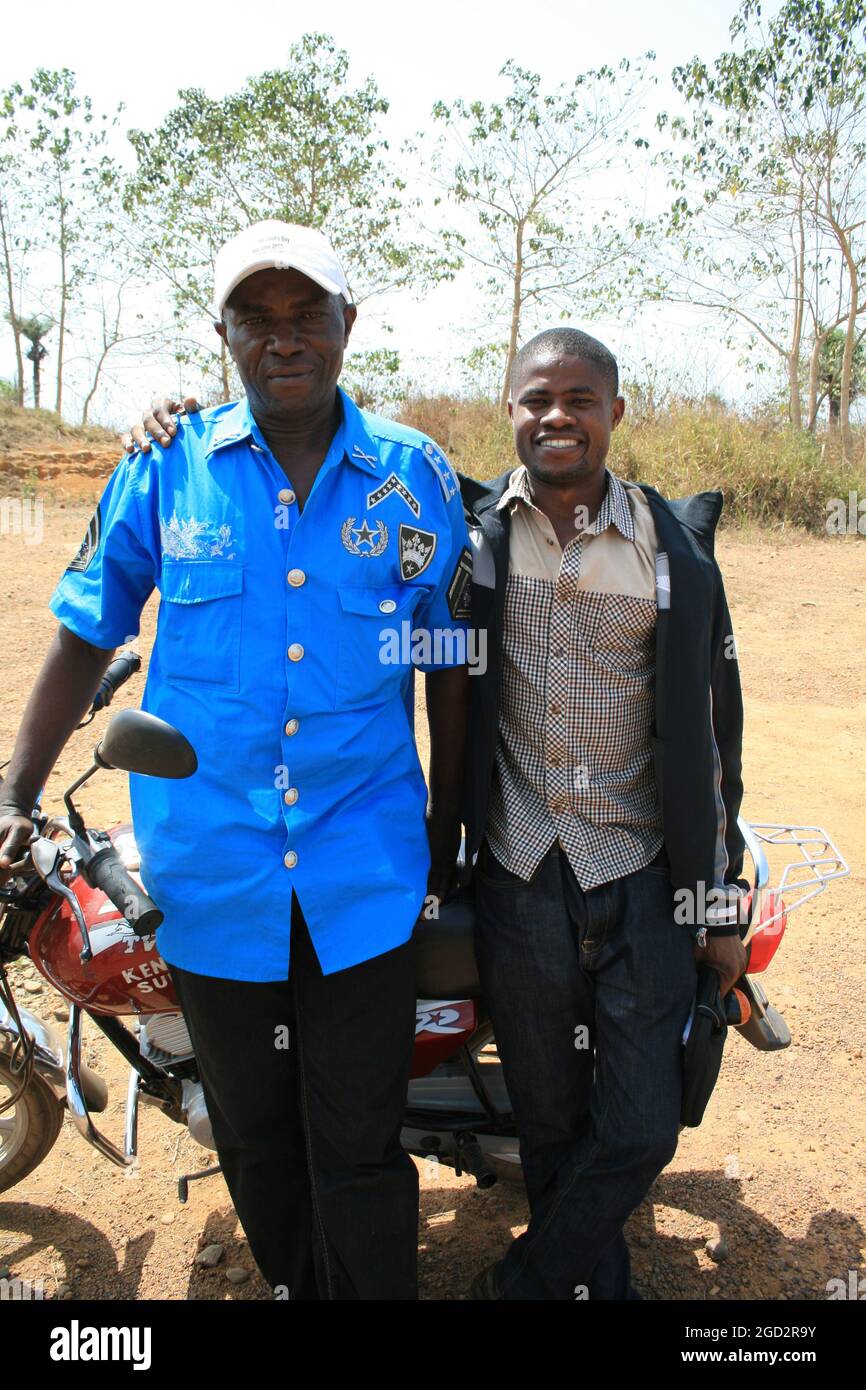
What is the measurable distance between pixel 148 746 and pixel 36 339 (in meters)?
26.7

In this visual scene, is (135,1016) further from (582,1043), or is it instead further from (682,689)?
(682,689)

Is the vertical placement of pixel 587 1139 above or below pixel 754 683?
below

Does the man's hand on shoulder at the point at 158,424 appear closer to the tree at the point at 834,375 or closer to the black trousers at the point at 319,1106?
the black trousers at the point at 319,1106

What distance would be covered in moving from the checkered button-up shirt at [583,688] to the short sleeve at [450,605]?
10 cm

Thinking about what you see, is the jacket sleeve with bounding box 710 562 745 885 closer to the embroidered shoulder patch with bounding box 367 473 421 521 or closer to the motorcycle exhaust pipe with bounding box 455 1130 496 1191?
the embroidered shoulder patch with bounding box 367 473 421 521

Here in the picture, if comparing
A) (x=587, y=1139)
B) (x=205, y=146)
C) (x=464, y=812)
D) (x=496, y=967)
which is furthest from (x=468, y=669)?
(x=205, y=146)

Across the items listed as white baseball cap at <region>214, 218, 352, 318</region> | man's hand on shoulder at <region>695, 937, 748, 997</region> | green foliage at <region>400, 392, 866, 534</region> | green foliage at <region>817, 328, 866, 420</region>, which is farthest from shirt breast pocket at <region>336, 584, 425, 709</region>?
green foliage at <region>817, 328, 866, 420</region>

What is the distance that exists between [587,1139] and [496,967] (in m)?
0.35

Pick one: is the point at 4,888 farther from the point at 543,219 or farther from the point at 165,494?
the point at 543,219

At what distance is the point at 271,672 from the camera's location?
168cm

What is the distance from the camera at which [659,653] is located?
6.20 feet

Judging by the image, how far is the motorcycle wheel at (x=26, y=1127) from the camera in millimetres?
2256

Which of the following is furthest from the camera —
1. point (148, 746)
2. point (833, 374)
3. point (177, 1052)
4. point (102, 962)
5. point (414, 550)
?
point (833, 374)

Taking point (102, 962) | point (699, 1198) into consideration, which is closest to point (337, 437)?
point (102, 962)
